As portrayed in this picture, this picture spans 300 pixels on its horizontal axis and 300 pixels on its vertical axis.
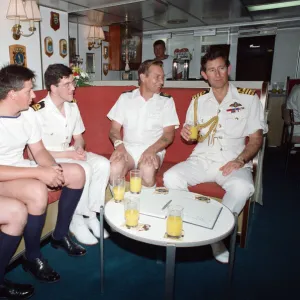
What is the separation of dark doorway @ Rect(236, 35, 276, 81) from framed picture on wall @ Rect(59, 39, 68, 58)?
4.76 meters

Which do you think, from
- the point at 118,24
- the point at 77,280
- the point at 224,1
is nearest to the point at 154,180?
the point at 77,280

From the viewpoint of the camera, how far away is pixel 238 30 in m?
7.69

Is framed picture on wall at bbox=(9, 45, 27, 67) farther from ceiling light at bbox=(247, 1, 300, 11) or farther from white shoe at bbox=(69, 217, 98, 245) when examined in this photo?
ceiling light at bbox=(247, 1, 300, 11)

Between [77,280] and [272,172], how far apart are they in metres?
3.10

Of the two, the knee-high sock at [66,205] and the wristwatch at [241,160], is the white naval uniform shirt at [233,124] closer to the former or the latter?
the wristwatch at [241,160]

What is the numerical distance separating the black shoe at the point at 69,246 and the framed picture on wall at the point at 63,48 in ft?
14.1

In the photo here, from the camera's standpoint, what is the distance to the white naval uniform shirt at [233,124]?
2.28 m

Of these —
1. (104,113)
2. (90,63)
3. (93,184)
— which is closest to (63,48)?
(90,63)

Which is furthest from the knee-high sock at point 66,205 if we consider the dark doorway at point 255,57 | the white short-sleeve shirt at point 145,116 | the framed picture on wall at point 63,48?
the dark doorway at point 255,57

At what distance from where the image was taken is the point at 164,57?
545 cm

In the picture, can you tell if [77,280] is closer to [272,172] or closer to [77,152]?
[77,152]

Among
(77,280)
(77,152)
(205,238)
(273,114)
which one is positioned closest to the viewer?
(205,238)

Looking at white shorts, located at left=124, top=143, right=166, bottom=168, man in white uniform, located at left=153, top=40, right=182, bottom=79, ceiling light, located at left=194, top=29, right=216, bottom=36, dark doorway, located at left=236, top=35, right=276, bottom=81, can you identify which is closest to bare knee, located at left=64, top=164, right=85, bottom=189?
white shorts, located at left=124, top=143, right=166, bottom=168

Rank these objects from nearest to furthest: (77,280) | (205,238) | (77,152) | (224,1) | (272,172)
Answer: (205,238) → (77,280) → (77,152) → (272,172) → (224,1)
